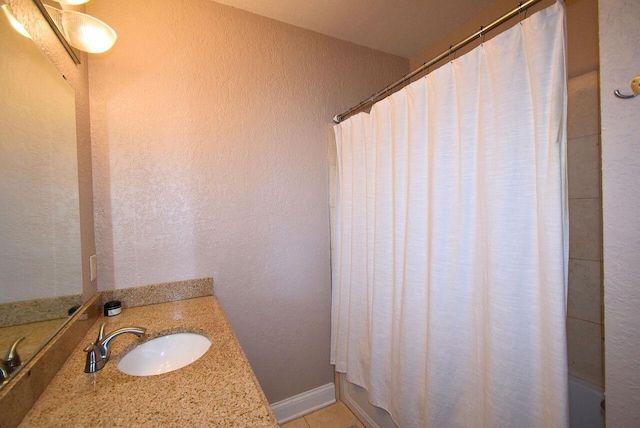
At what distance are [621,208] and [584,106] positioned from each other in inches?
36.0

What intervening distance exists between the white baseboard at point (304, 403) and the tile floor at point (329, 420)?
3cm

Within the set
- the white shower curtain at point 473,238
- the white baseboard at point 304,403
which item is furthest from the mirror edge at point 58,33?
the white baseboard at point 304,403

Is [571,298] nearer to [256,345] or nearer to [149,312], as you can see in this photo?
[256,345]

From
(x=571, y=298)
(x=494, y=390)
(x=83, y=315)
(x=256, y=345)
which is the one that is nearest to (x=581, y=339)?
(x=571, y=298)

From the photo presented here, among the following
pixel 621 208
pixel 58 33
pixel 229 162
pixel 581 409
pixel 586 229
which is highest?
pixel 58 33

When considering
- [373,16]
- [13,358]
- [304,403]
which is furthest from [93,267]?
[373,16]

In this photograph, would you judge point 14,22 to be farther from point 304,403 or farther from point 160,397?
point 304,403

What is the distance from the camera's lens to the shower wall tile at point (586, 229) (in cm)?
115

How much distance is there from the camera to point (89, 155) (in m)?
1.16

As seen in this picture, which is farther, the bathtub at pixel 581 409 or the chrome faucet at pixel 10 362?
the bathtub at pixel 581 409

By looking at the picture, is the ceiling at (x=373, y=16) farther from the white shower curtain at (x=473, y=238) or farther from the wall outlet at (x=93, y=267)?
the wall outlet at (x=93, y=267)

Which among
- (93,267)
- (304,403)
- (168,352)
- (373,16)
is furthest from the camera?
(304,403)

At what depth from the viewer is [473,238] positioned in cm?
91

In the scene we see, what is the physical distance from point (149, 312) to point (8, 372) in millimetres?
651
